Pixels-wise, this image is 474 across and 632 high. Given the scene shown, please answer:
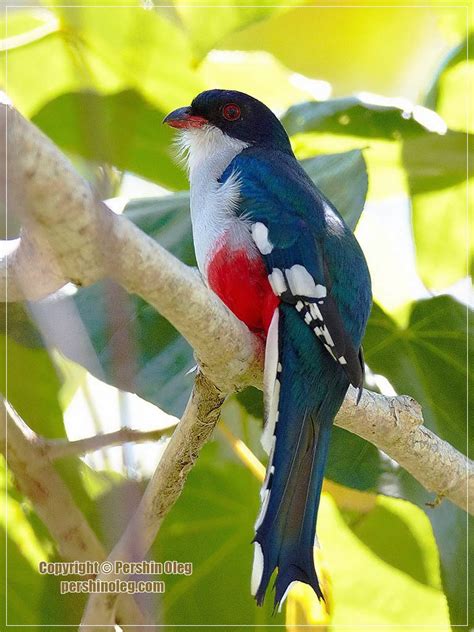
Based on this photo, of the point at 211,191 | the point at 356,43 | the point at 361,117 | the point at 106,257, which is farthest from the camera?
the point at 356,43

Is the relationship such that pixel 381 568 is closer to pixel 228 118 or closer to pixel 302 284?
pixel 302 284

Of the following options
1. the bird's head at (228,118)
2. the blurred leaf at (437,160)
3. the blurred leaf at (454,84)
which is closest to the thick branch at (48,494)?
the bird's head at (228,118)

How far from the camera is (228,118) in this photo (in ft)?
4.63

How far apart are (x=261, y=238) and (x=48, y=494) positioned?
21.4 inches

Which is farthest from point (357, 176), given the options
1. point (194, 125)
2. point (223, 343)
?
point (223, 343)

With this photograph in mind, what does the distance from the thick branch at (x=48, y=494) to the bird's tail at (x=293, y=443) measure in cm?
38

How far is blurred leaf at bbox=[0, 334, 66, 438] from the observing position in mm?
Answer: 1470

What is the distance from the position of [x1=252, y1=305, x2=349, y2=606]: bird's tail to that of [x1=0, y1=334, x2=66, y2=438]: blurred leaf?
56cm

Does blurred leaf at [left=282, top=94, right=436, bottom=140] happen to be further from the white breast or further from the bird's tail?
the bird's tail

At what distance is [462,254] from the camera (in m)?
1.74

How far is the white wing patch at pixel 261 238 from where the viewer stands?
1.11 m

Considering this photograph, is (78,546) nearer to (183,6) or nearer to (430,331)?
(430,331)

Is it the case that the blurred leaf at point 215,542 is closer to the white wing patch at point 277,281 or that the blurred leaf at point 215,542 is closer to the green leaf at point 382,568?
the green leaf at point 382,568

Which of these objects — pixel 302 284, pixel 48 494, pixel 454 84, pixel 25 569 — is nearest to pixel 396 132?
pixel 454 84
